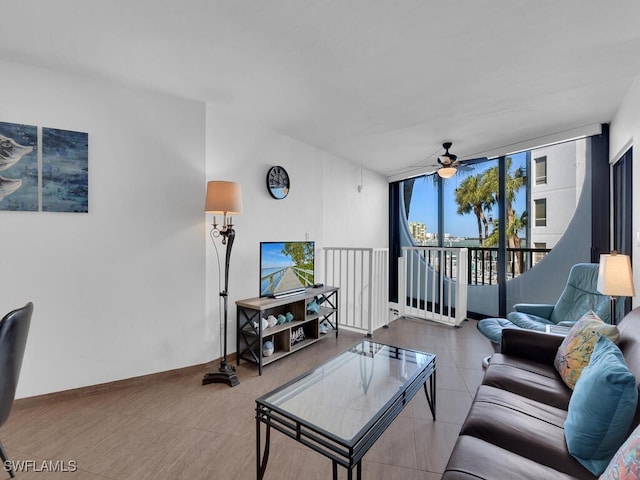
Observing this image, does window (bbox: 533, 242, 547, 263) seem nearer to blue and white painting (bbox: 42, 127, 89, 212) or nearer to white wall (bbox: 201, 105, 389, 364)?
white wall (bbox: 201, 105, 389, 364)

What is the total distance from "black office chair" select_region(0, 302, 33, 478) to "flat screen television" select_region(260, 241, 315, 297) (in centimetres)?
186

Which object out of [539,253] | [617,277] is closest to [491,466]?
[617,277]

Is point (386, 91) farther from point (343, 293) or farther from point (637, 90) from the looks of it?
point (343, 293)

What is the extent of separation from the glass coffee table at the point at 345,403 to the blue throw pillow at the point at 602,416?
0.73 m

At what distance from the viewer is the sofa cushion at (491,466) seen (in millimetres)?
1042

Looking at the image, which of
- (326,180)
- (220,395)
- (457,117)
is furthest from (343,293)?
(457,117)

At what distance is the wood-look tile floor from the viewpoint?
1.59 meters

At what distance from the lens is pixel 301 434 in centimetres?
132

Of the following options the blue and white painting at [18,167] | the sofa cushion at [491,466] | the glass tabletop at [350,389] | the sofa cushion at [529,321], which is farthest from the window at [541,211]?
the blue and white painting at [18,167]

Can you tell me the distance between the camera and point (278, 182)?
344 centimetres

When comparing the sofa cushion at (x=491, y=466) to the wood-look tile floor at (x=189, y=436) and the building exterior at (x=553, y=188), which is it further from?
the building exterior at (x=553, y=188)

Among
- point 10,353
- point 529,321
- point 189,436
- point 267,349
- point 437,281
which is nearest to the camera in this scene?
point 10,353

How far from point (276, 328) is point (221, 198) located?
4.60 feet

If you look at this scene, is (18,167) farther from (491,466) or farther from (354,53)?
(491,466)
